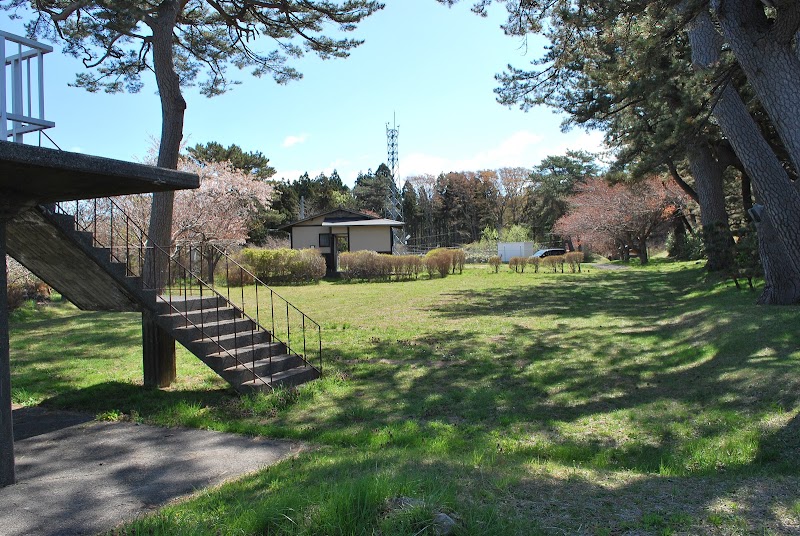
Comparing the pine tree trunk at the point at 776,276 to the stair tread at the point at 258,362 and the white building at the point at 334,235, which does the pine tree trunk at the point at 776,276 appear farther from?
the white building at the point at 334,235

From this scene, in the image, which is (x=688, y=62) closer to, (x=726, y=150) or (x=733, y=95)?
(x=733, y=95)

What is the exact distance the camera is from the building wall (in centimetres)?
3750

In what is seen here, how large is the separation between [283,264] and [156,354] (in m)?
20.1

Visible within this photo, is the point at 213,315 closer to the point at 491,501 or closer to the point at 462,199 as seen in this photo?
the point at 491,501

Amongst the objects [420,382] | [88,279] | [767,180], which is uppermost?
[767,180]

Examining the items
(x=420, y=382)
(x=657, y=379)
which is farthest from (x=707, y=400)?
(x=420, y=382)

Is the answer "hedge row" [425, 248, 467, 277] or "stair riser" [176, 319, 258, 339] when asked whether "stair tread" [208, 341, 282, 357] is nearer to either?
"stair riser" [176, 319, 258, 339]

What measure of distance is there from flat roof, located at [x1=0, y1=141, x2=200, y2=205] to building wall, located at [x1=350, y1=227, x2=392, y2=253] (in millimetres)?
31404

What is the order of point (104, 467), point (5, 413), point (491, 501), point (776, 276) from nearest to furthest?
1. point (491, 501)
2. point (5, 413)
3. point (104, 467)
4. point (776, 276)

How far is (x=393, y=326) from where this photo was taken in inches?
527

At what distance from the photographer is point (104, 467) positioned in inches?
201

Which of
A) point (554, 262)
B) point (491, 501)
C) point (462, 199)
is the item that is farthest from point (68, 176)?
point (462, 199)

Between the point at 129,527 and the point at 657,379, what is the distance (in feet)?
22.9

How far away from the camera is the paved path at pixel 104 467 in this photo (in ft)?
13.3
